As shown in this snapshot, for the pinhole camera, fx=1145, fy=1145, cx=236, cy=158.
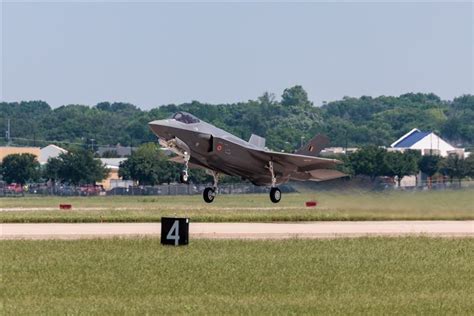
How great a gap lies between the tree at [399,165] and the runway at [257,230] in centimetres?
4499

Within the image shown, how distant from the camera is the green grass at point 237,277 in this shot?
1862cm

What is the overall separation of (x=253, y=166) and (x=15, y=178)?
74.1 meters

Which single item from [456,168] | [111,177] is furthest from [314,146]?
[111,177]

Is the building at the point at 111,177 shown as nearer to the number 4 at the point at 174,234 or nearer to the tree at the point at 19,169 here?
the tree at the point at 19,169

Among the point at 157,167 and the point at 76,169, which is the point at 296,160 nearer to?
the point at 157,167

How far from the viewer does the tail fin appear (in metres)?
49.0

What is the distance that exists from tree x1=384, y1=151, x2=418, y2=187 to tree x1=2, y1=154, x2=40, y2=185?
39710 millimetres

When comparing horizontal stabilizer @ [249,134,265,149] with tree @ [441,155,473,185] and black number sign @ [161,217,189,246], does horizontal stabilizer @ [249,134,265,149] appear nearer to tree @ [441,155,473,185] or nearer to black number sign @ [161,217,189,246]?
black number sign @ [161,217,189,246]

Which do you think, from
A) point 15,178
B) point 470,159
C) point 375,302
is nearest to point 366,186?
point 375,302

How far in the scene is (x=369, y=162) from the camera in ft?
273

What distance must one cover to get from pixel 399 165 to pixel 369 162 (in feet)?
19.4

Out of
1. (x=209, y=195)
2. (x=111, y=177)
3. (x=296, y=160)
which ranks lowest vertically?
(x=209, y=195)

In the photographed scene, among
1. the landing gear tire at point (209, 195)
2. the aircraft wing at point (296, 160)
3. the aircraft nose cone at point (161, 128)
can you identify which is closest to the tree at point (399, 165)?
the aircraft wing at point (296, 160)

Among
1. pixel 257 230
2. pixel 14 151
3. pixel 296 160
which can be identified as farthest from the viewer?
pixel 14 151
